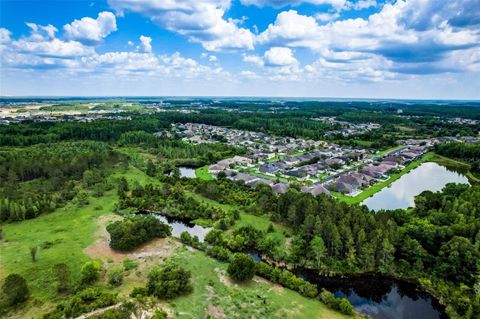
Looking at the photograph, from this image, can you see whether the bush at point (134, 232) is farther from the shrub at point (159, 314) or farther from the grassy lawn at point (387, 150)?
the grassy lawn at point (387, 150)

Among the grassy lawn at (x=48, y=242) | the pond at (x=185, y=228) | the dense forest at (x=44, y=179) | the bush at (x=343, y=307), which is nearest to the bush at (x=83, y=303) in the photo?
the grassy lawn at (x=48, y=242)

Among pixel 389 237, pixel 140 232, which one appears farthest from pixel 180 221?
pixel 389 237

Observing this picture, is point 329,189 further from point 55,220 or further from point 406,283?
point 55,220

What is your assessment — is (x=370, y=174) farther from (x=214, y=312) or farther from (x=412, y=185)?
(x=214, y=312)

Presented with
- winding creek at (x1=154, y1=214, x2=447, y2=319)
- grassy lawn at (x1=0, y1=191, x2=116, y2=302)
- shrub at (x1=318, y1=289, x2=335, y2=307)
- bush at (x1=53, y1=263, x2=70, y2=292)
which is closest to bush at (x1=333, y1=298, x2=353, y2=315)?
shrub at (x1=318, y1=289, x2=335, y2=307)

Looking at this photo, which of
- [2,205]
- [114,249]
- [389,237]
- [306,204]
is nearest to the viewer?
[389,237]

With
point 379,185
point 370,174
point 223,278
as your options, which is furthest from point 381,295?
point 370,174

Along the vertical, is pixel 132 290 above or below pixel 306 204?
below
